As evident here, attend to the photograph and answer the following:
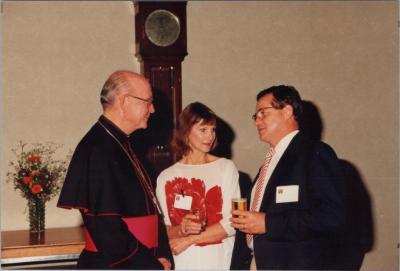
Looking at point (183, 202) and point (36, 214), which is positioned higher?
point (183, 202)

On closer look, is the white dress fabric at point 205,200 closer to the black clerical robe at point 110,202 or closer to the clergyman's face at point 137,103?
the black clerical robe at point 110,202

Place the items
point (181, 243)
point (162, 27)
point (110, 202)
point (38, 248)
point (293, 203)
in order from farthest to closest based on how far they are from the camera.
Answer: point (162, 27), point (38, 248), point (181, 243), point (293, 203), point (110, 202)

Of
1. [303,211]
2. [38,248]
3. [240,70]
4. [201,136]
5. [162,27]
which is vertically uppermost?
[162,27]

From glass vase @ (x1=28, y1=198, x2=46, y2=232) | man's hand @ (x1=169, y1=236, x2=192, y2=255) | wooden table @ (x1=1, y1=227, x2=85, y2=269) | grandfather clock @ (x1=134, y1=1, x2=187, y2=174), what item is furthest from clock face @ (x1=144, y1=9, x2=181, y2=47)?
man's hand @ (x1=169, y1=236, x2=192, y2=255)

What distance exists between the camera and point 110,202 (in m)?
2.16

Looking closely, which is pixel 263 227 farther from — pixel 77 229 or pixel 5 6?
pixel 5 6

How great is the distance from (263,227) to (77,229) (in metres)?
2.26

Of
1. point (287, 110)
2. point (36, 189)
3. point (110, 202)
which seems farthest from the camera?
point (36, 189)

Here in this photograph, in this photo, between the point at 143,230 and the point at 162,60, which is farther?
the point at 162,60

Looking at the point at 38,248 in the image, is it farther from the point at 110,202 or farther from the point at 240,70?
the point at 240,70

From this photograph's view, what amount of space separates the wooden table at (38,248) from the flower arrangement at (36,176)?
22 centimetres

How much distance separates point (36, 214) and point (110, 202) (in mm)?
1909

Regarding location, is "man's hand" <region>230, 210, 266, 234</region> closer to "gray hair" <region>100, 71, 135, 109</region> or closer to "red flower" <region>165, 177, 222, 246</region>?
"red flower" <region>165, 177, 222, 246</region>

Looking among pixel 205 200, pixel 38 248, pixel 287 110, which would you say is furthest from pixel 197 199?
pixel 38 248
